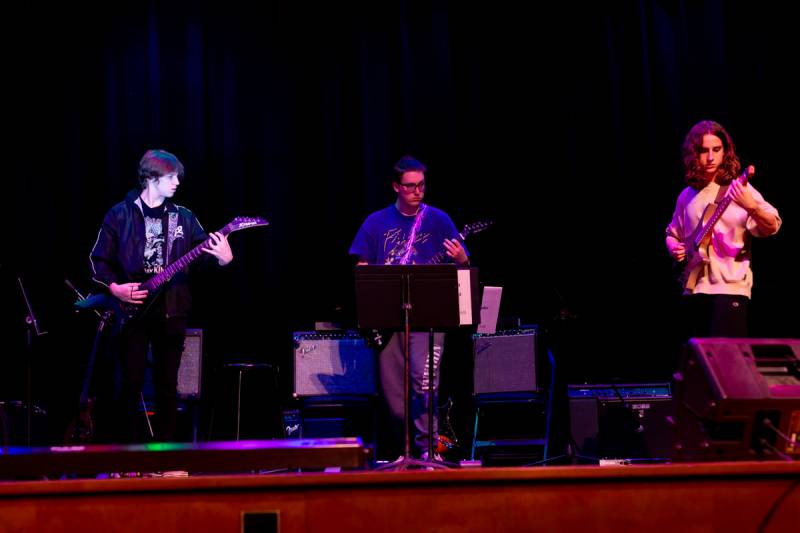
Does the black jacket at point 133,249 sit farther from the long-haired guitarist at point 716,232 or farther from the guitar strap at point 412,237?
the long-haired guitarist at point 716,232

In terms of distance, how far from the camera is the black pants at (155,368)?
5484 mm

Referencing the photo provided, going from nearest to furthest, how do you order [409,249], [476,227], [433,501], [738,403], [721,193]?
[433,501]
[738,403]
[721,193]
[476,227]
[409,249]

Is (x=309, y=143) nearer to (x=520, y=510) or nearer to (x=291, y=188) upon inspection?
(x=291, y=188)

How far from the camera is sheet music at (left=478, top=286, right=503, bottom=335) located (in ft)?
18.4

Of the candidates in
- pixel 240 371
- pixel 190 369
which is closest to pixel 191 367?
pixel 190 369

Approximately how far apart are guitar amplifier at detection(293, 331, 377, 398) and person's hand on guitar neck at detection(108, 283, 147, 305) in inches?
46.3

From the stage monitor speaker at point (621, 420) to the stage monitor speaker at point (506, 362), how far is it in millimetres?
483

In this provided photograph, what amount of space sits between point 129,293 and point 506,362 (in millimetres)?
2587

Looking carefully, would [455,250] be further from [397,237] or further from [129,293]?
[129,293]

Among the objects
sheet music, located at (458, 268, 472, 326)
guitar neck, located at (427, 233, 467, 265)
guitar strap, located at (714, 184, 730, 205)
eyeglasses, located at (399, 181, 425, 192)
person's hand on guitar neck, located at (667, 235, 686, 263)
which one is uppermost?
eyeglasses, located at (399, 181, 425, 192)

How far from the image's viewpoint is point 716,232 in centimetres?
469

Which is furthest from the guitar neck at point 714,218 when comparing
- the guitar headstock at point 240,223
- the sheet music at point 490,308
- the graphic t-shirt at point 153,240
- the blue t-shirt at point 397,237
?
the graphic t-shirt at point 153,240

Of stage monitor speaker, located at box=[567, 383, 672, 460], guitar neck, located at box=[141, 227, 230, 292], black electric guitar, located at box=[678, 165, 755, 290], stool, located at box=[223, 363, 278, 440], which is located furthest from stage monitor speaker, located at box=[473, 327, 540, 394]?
guitar neck, located at box=[141, 227, 230, 292]

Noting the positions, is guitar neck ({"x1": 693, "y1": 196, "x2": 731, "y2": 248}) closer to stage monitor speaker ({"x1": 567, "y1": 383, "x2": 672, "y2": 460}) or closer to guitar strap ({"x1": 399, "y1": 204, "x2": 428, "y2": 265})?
stage monitor speaker ({"x1": 567, "y1": 383, "x2": 672, "y2": 460})
